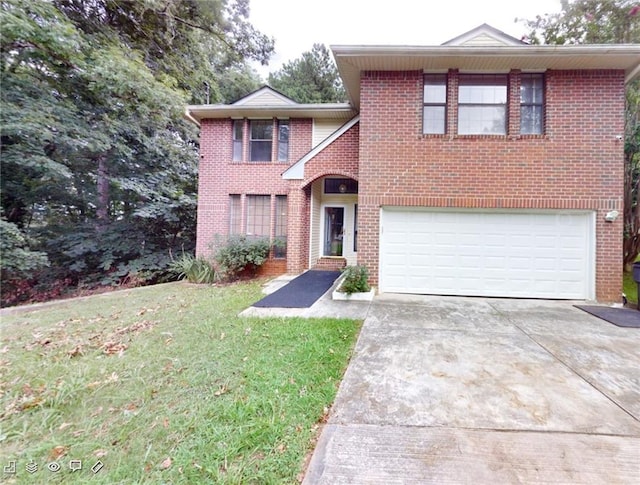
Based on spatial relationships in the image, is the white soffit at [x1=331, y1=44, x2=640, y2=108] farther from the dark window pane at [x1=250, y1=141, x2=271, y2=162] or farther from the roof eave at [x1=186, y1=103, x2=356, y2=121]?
the dark window pane at [x1=250, y1=141, x2=271, y2=162]

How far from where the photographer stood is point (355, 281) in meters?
6.20

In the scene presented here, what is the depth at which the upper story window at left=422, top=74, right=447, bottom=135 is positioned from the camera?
263 inches

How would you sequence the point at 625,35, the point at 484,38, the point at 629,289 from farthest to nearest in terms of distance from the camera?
the point at 625,35, the point at 629,289, the point at 484,38

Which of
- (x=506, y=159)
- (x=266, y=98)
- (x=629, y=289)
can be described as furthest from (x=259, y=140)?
(x=629, y=289)

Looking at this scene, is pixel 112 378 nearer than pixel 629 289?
Yes

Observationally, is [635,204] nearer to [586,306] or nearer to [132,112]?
[586,306]

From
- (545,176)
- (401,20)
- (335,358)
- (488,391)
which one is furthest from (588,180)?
(401,20)

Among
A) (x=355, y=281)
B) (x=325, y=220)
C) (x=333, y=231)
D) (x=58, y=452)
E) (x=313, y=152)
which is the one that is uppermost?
(x=313, y=152)

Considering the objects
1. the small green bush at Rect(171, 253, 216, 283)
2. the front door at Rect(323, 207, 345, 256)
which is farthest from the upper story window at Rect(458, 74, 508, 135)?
the small green bush at Rect(171, 253, 216, 283)

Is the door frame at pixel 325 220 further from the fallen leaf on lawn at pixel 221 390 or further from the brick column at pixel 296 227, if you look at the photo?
the fallen leaf on lawn at pixel 221 390

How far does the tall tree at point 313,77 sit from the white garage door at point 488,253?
50.3 feet

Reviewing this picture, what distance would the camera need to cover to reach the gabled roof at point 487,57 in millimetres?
5816

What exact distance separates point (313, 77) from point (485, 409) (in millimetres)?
21279

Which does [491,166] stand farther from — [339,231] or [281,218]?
[281,218]
